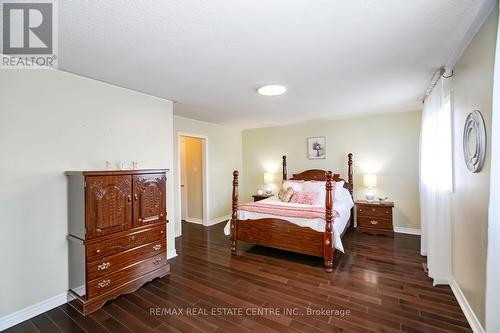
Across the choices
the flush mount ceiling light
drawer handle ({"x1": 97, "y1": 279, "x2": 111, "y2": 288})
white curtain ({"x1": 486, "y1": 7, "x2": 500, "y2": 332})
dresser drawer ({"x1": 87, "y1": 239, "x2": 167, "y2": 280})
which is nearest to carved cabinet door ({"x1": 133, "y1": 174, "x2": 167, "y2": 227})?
dresser drawer ({"x1": 87, "y1": 239, "x2": 167, "y2": 280})

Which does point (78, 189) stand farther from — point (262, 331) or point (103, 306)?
point (262, 331)

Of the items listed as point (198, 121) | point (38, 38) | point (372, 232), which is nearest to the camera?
point (38, 38)

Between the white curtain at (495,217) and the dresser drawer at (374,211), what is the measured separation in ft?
10.5

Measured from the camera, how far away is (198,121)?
507cm

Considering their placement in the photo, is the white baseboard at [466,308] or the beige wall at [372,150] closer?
the white baseboard at [466,308]

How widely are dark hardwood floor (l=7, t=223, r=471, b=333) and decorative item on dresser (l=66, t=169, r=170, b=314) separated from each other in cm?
18

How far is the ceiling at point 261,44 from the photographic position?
58.9 inches

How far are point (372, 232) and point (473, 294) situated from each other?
8.42 ft

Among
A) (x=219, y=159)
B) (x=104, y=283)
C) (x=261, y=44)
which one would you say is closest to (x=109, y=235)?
(x=104, y=283)

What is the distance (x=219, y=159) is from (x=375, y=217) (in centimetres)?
355

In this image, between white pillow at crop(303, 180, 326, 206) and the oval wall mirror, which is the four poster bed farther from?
the oval wall mirror

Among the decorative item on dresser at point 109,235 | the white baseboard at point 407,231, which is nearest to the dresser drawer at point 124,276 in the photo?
the decorative item on dresser at point 109,235

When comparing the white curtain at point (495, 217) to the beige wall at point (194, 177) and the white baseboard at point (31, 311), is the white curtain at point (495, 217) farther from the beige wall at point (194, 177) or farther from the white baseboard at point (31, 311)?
the beige wall at point (194, 177)

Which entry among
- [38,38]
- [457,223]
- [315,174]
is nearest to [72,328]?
[38,38]
